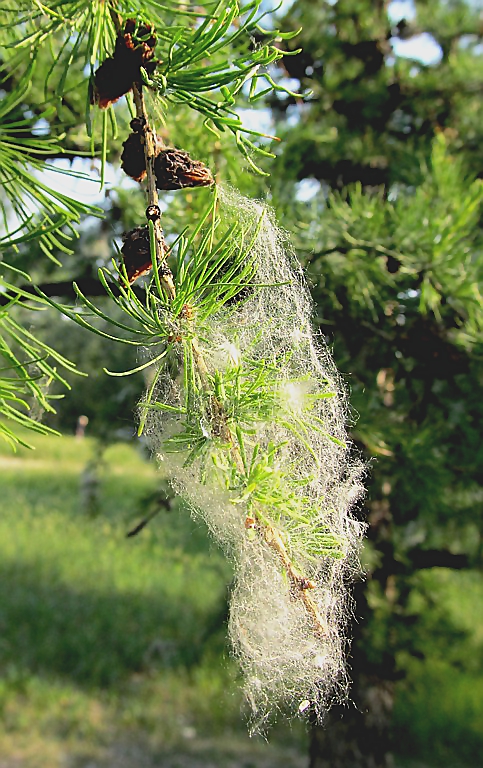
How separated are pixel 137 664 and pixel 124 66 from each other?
4.48m

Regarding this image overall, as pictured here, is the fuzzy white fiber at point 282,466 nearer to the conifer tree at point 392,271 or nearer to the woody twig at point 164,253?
the woody twig at point 164,253

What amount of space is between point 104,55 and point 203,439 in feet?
1.12

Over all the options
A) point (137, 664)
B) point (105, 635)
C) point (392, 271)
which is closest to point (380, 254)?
point (392, 271)

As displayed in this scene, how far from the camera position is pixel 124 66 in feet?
1.83

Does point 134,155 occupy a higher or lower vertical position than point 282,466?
higher

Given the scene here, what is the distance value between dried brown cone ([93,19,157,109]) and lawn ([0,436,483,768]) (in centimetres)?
147

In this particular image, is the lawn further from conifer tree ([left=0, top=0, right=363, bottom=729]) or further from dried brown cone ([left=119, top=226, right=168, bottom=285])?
dried brown cone ([left=119, top=226, right=168, bottom=285])

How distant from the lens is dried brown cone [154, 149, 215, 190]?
55cm

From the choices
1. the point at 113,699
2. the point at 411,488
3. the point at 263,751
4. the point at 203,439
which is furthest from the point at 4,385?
the point at 113,699

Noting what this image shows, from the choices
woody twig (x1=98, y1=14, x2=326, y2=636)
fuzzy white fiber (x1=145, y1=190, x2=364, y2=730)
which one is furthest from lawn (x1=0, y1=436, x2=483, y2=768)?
woody twig (x1=98, y1=14, x2=326, y2=636)

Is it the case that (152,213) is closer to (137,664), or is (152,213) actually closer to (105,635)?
(137,664)

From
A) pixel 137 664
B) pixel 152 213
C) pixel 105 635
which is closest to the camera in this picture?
pixel 152 213

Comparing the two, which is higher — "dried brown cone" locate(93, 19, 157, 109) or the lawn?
"dried brown cone" locate(93, 19, 157, 109)

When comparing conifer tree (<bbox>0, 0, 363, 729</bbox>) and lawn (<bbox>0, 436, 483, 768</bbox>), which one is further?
lawn (<bbox>0, 436, 483, 768</bbox>)
